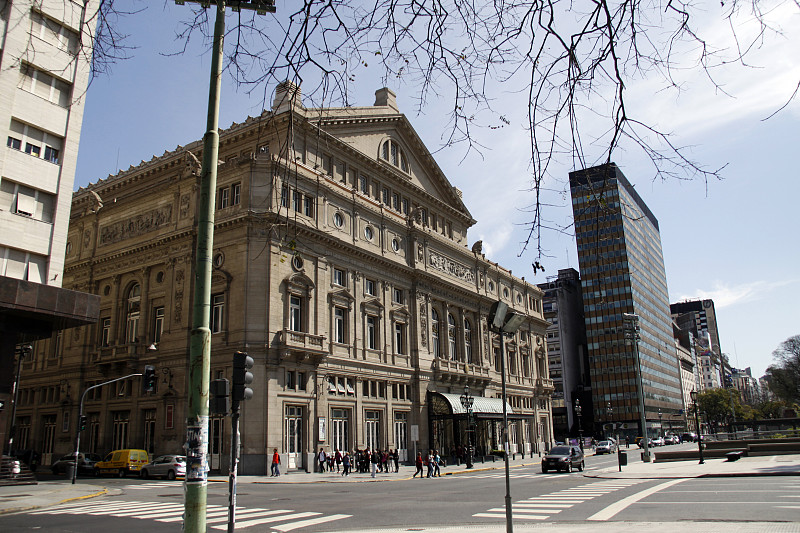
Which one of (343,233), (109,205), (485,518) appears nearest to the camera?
(485,518)

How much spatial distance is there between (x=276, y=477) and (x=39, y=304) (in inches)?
624

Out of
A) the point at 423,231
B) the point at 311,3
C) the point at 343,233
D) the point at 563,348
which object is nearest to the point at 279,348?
the point at 343,233

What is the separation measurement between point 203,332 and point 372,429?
39378 mm

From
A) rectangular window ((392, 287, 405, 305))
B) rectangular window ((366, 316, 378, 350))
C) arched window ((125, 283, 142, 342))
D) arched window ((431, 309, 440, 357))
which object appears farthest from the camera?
arched window ((431, 309, 440, 357))

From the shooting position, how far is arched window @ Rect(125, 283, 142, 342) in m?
44.7

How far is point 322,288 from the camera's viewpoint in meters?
42.1

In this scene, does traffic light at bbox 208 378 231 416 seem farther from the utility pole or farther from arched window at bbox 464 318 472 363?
arched window at bbox 464 318 472 363

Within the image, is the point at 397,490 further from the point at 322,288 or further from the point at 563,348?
the point at 563,348

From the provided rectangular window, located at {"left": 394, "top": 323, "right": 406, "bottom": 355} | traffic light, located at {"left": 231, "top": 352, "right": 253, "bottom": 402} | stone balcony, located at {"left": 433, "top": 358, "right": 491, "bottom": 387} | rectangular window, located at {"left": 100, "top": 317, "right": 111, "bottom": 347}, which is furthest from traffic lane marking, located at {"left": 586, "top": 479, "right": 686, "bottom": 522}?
rectangular window, located at {"left": 100, "top": 317, "right": 111, "bottom": 347}

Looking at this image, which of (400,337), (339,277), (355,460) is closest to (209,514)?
(355,460)

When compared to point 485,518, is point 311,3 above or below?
above

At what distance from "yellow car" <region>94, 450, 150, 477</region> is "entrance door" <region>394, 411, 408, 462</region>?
18.7 metres

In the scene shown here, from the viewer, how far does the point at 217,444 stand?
36969 mm

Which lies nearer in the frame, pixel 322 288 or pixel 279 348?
pixel 279 348
